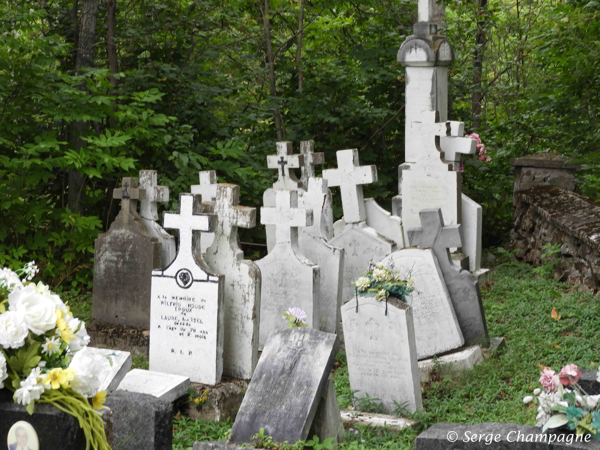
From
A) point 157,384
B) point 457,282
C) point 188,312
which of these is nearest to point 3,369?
point 157,384

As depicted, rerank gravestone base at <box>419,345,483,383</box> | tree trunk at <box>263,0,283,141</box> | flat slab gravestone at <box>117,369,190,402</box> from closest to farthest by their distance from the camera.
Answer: flat slab gravestone at <box>117,369,190,402</box> → gravestone base at <box>419,345,483,383</box> → tree trunk at <box>263,0,283,141</box>

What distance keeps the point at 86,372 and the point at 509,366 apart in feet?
14.4

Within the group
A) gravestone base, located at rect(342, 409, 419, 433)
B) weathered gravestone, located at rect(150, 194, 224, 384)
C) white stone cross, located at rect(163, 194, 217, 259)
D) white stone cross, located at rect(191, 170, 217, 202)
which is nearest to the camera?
gravestone base, located at rect(342, 409, 419, 433)

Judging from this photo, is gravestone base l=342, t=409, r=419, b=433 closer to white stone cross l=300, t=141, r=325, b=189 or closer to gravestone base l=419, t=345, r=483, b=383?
gravestone base l=419, t=345, r=483, b=383

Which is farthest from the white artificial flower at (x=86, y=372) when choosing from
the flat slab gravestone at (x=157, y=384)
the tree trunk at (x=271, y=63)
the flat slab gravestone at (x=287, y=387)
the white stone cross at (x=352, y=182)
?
the tree trunk at (x=271, y=63)

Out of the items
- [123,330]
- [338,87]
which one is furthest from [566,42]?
[123,330]

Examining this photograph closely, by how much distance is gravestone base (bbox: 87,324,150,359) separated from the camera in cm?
713

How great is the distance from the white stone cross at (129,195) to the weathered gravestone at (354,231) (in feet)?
6.70

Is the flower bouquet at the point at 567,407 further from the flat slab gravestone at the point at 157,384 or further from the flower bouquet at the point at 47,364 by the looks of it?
the flat slab gravestone at the point at 157,384

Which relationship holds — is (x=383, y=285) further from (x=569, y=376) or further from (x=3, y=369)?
(x=3, y=369)

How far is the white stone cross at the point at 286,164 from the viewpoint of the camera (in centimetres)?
895

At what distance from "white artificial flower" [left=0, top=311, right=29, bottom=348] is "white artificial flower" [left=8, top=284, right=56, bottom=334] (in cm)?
2

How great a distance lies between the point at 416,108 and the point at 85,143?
13.1 feet

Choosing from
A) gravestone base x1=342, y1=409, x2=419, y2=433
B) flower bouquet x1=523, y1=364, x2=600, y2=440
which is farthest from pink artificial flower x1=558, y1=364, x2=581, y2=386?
gravestone base x1=342, y1=409, x2=419, y2=433
